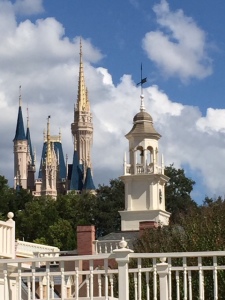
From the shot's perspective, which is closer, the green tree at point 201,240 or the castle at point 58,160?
the green tree at point 201,240

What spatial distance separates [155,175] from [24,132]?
322ft

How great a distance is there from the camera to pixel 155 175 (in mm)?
Result: 68625

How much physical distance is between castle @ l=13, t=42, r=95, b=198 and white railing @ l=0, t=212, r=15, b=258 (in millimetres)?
131580

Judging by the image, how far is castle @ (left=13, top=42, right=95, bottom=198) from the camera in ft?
509

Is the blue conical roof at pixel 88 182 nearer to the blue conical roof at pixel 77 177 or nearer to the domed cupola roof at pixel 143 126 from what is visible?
the blue conical roof at pixel 77 177

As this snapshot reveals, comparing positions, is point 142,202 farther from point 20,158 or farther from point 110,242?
point 20,158

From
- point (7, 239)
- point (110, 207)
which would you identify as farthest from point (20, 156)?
point (7, 239)

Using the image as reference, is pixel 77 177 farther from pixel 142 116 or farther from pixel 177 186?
pixel 142 116

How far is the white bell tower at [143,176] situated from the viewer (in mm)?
68125

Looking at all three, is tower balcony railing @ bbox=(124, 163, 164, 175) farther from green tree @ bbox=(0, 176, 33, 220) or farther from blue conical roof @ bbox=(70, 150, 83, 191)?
blue conical roof @ bbox=(70, 150, 83, 191)

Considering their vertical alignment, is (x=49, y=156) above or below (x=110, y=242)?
above

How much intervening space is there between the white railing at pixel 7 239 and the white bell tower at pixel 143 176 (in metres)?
52.0

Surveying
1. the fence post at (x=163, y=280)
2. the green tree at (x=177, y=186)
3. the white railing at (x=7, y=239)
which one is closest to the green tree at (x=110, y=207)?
the green tree at (x=177, y=186)

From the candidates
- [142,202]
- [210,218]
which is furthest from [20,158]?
[210,218]
